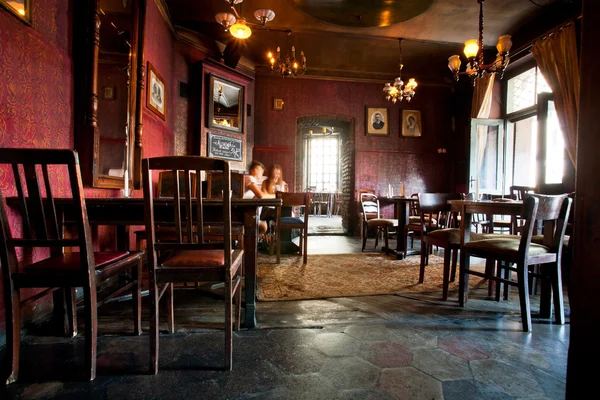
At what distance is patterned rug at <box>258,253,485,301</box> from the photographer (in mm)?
2666

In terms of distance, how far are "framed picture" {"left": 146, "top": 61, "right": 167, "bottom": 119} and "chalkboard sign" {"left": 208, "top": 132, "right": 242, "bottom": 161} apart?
1.17 meters

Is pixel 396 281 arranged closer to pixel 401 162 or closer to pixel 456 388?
pixel 456 388

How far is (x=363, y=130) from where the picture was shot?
7312mm

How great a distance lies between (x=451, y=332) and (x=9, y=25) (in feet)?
10.3

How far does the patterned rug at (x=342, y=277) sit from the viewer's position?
2.67 meters

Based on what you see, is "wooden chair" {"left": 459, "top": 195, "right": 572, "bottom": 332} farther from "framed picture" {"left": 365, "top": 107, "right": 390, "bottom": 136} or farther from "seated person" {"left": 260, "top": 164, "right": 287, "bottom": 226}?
"framed picture" {"left": 365, "top": 107, "right": 390, "bottom": 136}

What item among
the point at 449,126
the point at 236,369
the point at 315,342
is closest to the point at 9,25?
the point at 236,369

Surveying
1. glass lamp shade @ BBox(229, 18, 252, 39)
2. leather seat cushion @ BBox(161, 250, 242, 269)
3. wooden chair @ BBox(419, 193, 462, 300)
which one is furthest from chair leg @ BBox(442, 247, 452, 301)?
glass lamp shade @ BBox(229, 18, 252, 39)

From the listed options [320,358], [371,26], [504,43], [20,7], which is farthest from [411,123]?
[20,7]

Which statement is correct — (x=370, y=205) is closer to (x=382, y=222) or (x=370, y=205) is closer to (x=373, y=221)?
(x=373, y=221)

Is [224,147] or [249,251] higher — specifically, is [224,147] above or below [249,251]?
above

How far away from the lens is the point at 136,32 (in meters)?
3.34

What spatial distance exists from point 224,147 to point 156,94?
1919mm

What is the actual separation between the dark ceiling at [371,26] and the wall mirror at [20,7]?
11.8ft
